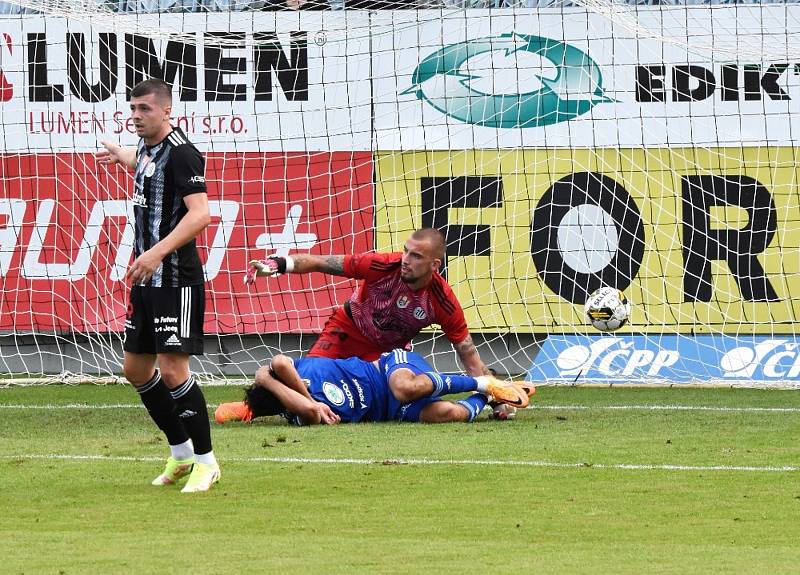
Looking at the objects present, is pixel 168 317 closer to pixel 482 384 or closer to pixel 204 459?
pixel 204 459

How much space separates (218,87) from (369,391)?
6045 millimetres

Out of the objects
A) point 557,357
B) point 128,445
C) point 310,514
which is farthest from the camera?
point 557,357

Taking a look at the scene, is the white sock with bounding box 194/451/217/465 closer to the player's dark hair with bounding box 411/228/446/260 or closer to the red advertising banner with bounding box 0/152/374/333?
the player's dark hair with bounding box 411/228/446/260

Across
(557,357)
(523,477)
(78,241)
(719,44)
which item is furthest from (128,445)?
(719,44)

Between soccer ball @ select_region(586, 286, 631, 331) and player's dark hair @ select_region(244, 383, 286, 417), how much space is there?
151 inches

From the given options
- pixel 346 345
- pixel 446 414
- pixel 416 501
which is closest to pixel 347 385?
pixel 346 345

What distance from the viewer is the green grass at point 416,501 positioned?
495 cm

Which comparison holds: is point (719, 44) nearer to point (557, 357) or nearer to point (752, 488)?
point (557, 357)

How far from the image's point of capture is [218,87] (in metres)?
15.0

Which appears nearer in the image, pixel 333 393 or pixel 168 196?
pixel 168 196

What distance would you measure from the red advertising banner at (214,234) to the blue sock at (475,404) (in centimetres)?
499

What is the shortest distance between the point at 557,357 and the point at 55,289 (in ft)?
16.9

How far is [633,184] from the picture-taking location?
14633 mm

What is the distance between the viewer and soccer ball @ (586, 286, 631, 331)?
12.6m
